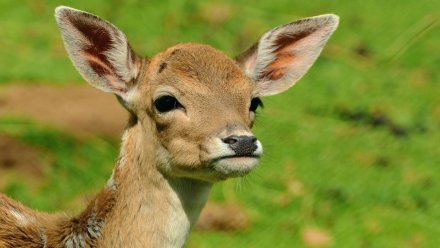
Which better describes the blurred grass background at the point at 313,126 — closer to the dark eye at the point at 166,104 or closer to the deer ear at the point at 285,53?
the deer ear at the point at 285,53

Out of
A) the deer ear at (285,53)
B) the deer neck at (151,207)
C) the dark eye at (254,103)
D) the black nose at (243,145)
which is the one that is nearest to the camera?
the black nose at (243,145)

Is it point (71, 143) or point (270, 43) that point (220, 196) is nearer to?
point (71, 143)

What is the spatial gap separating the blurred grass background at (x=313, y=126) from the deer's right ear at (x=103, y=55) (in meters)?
1.08

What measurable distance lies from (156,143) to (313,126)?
178 inches

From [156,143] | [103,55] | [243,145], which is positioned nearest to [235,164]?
[243,145]

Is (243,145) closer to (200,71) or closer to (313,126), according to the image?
(200,71)

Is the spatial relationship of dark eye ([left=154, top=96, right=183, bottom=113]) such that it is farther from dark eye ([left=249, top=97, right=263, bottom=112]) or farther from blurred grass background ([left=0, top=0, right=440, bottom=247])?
blurred grass background ([left=0, top=0, right=440, bottom=247])

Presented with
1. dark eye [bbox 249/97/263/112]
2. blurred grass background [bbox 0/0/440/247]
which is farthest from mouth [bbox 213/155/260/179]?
blurred grass background [bbox 0/0/440/247]

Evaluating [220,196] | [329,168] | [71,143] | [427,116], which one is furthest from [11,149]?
[427,116]

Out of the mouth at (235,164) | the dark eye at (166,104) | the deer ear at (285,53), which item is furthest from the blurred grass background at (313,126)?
the mouth at (235,164)

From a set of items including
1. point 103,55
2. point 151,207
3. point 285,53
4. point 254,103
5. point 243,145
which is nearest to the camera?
point 243,145

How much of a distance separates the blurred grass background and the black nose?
63.2 inches

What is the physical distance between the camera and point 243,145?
18.5 feet

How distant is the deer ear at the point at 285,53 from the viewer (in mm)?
6691
